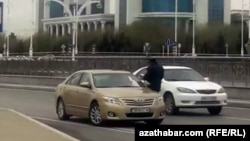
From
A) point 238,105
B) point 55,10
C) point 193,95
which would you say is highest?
point 55,10

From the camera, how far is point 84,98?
17.6 m

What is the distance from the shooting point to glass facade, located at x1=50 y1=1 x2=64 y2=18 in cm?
15412

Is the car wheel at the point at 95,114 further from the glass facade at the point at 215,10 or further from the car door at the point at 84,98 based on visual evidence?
the glass facade at the point at 215,10

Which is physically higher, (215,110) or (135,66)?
(135,66)

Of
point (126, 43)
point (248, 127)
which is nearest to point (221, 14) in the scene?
point (126, 43)

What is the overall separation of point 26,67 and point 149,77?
30.0 m

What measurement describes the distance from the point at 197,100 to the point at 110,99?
194 inches

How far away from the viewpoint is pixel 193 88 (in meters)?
20.8

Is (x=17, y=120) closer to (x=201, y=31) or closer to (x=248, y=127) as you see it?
(x=248, y=127)

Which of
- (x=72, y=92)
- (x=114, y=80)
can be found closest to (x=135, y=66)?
(x=72, y=92)

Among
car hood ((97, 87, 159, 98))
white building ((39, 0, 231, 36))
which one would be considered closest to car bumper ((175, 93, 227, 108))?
car hood ((97, 87, 159, 98))

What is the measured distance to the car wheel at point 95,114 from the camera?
16848 mm

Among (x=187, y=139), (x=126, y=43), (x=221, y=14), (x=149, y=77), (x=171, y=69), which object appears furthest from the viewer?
(x=221, y=14)

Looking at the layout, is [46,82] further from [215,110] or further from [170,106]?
[215,110]
